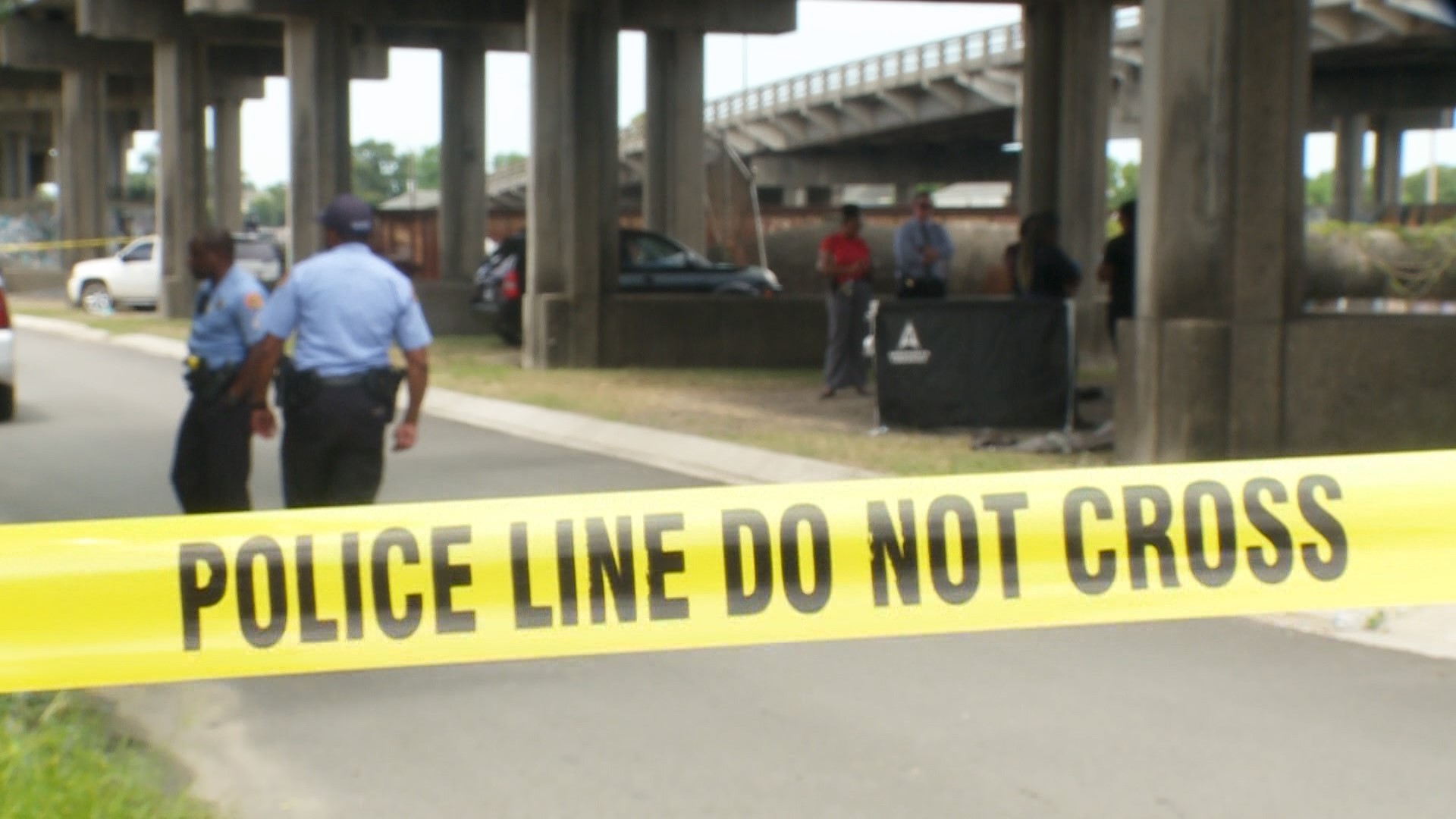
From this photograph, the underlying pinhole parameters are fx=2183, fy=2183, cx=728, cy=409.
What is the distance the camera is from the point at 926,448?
49.5 feet

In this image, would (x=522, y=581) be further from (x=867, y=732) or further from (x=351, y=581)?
(x=867, y=732)

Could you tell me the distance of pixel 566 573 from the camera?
490cm

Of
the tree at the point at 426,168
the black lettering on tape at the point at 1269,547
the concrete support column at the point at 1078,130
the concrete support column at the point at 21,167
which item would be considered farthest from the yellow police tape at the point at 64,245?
the tree at the point at 426,168

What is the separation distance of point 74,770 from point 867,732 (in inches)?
92.8

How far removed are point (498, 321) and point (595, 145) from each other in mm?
4745

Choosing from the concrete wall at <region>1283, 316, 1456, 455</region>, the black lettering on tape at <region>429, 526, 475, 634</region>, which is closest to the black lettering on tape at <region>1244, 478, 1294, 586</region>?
the black lettering on tape at <region>429, 526, 475, 634</region>

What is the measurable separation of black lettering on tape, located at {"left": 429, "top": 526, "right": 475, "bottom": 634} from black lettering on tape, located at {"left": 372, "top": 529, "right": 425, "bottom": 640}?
38 mm

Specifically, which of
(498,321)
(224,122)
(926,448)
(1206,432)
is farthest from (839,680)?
(224,122)

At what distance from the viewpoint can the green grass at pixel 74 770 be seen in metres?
5.42

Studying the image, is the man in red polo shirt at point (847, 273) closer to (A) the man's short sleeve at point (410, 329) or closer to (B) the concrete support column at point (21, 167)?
(A) the man's short sleeve at point (410, 329)

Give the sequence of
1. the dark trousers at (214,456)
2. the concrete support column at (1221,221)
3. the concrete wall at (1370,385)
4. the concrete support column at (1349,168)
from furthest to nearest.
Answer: the concrete support column at (1349,168)
the concrete wall at (1370,385)
the concrete support column at (1221,221)
the dark trousers at (214,456)

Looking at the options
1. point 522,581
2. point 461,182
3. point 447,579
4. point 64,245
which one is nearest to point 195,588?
point 447,579

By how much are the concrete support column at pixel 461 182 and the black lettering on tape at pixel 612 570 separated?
111 feet

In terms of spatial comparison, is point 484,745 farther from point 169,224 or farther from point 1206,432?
point 169,224
